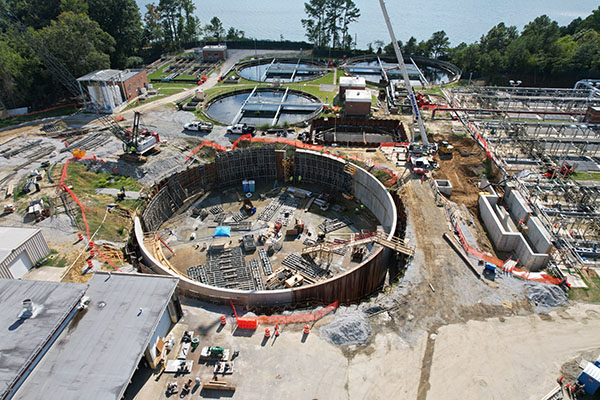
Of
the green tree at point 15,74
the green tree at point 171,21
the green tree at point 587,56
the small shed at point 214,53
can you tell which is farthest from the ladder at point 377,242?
the green tree at point 171,21

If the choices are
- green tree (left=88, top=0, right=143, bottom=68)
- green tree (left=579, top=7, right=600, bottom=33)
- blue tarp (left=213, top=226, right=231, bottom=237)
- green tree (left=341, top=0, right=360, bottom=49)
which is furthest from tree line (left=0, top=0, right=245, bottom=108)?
green tree (left=579, top=7, right=600, bottom=33)

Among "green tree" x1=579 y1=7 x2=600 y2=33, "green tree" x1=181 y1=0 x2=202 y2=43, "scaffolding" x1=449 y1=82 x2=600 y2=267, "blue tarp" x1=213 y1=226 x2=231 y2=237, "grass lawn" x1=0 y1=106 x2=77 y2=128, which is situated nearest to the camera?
"scaffolding" x1=449 y1=82 x2=600 y2=267

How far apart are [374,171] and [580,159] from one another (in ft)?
87.2

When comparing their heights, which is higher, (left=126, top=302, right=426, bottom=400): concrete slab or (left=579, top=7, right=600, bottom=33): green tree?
(left=579, top=7, right=600, bottom=33): green tree

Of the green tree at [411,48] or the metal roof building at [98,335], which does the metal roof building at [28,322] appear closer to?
the metal roof building at [98,335]

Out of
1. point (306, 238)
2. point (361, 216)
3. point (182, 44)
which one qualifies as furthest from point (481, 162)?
point (182, 44)

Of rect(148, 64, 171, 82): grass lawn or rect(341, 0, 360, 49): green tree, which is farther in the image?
rect(341, 0, 360, 49): green tree

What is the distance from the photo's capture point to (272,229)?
38.5 m

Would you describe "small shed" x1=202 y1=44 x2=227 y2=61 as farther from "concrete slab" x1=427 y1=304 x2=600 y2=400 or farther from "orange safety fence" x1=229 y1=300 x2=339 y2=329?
"concrete slab" x1=427 y1=304 x2=600 y2=400

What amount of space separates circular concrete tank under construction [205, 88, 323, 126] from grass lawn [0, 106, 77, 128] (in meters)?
20.6

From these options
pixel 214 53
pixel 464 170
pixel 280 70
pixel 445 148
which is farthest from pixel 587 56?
pixel 214 53

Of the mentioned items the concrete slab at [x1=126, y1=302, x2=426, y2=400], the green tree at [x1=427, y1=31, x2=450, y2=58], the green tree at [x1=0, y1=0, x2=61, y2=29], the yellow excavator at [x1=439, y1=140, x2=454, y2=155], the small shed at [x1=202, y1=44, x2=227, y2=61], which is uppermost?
the green tree at [x1=0, y1=0, x2=61, y2=29]

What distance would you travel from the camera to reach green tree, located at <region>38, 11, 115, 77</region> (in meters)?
56.7

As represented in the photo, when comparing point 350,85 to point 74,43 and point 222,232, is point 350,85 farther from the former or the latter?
point 74,43
